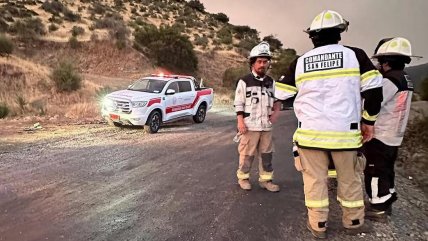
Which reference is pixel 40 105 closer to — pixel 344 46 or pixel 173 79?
pixel 173 79

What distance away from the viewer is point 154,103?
11.9m

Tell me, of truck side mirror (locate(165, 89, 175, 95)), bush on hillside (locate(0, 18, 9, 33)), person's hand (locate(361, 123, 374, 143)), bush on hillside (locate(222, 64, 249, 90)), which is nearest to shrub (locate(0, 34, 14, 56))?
bush on hillside (locate(0, 18, 9, 33))

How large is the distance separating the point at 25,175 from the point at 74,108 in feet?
30.6

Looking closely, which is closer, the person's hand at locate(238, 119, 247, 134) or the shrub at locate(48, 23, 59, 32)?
the person's hand at locate(238, 119, 247, 134)

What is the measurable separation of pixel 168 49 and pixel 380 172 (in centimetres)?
3238

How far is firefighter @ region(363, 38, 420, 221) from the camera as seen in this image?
4.48 m

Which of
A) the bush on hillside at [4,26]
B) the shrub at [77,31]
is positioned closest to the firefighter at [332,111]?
the bush on hillside at [4,26]

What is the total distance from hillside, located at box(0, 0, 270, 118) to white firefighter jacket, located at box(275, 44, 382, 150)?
12.0 m

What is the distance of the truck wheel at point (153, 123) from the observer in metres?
11.6

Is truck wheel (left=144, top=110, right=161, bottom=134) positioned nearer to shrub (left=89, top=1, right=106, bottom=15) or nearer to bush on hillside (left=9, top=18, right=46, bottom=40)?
bush on hillside (left=9, top=18, right=46, bottom=40)

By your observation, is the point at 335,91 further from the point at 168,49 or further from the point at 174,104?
the point at 168,49

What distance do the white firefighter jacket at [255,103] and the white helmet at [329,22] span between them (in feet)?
5.26

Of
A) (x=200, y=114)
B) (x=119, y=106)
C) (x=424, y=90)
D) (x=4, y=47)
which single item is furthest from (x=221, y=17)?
(x=119, y=106)

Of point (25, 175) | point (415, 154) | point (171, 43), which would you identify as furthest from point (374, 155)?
point (171, 43)
